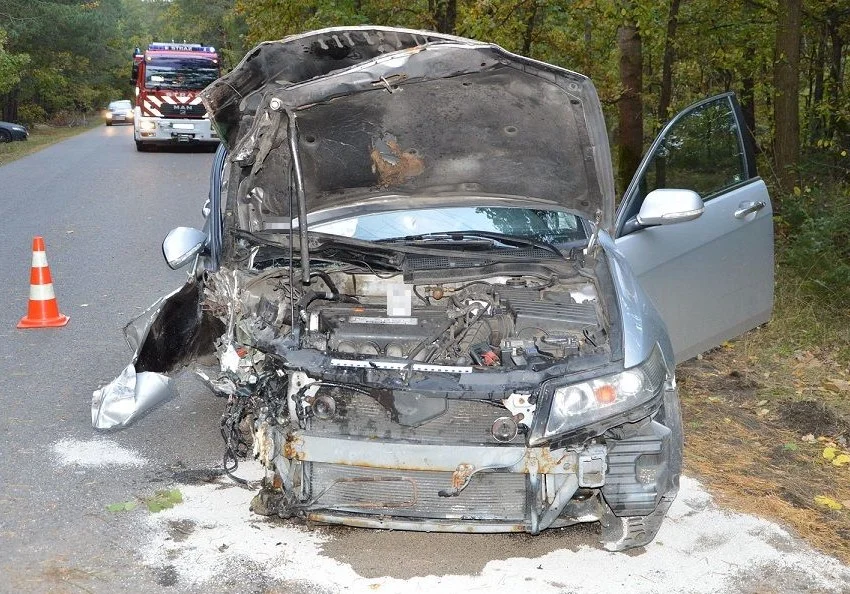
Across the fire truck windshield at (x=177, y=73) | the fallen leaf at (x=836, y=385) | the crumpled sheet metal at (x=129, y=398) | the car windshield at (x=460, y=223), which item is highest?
the fire truck windshield at (x=177, y=73)

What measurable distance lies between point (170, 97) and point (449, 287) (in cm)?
2083

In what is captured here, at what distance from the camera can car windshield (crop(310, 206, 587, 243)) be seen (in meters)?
5.29

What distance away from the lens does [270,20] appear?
2084 cm

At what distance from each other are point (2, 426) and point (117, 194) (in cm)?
1118

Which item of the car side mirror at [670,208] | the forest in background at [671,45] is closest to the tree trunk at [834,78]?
the forest in background at [671,45]

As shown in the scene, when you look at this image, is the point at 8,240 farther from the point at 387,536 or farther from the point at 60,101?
the point at 60,101

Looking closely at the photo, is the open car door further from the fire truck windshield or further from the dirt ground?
the fire truck windshield

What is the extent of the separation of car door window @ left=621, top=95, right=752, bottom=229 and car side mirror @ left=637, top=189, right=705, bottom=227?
83 centimetres

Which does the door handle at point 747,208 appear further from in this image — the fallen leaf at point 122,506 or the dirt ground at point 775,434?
the fallen leaf at point 122,506

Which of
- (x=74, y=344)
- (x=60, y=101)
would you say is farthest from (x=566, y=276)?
(x=60, y=101)

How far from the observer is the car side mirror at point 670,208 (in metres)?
5.17

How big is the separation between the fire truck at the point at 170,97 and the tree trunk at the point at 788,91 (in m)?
15.7

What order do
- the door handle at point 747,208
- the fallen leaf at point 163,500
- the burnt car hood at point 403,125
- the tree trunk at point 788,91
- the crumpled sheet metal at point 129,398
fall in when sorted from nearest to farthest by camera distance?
1. the burnt car hood at point 403,125
2. the fallen leaf at point 163,500
3. the crumpled sheet metal at point 129,398
4. the door handle at point 747,208
5. the tree trunk at point 788,91

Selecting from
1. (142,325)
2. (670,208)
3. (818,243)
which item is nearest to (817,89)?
(818,243)
